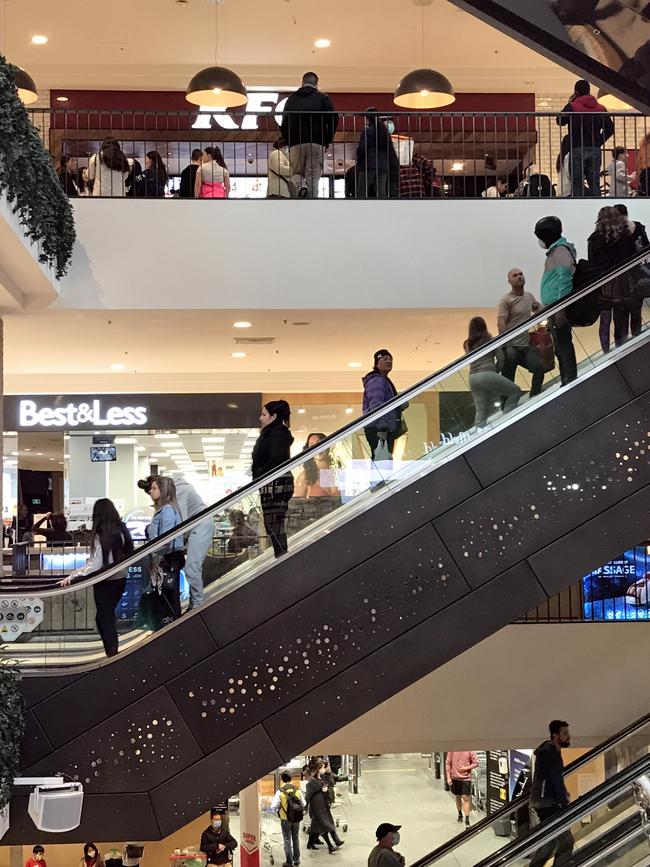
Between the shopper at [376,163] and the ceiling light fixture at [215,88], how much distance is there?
1.58m

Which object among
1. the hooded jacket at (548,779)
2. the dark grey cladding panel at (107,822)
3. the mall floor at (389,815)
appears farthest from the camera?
the mall floor at (389,815)

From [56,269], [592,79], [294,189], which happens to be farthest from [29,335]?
[592,79]

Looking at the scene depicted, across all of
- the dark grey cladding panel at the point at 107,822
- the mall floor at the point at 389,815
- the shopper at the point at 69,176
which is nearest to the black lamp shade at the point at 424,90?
the shopper at the point at 69,176

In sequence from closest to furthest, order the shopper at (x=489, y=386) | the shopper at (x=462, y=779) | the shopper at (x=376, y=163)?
the shopper at (x=489, y=386) < the shopper at (x=376, y=163) < the shopper at (x=462, y=779)

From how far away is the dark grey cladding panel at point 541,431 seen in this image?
809cm

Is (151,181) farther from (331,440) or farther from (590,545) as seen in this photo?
(590,545)

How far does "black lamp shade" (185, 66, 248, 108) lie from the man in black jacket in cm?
65

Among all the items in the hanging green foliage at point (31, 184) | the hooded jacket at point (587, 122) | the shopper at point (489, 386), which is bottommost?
the shopper at point (489, 386)

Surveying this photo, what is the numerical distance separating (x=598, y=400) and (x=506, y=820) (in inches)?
163

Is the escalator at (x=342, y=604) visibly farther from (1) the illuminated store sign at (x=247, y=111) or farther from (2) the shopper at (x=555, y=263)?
(1) the illuminated store sign at (x=247, y=111)

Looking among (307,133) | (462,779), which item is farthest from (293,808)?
(307,133)

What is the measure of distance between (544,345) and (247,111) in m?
10.9

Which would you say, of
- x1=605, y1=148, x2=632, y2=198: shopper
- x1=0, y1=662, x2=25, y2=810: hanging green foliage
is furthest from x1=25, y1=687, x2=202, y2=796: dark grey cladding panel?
x1=605, y1=148, x2=632, y2=198: shopper

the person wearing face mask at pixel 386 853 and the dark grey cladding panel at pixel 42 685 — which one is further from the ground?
the dark grey cladding panel at pixel 42 685
